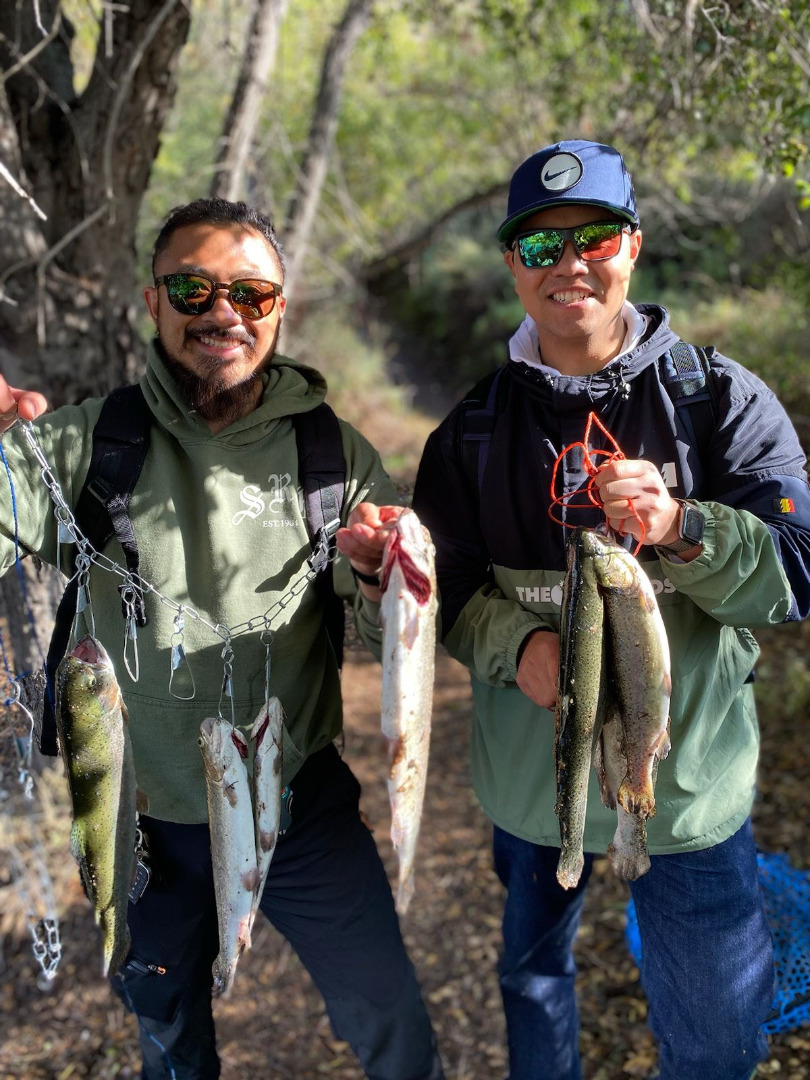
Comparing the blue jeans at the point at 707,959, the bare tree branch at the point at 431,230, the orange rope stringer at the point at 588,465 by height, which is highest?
the bare tree branch at the point at 431,230

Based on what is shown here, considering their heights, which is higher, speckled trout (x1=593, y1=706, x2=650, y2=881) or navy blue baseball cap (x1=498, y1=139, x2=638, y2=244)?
navy blue baseball cap (x1=498, y1=139, x2=638, y2=244)

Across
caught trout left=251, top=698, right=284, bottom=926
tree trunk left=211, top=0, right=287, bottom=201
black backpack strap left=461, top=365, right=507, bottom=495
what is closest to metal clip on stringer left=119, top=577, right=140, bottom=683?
caught trout left=251, top=698, right=284, bottom=926

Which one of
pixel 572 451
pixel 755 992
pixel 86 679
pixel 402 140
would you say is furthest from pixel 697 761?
pixel 402 140

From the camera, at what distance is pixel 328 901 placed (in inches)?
114

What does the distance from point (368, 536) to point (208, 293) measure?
1.08m

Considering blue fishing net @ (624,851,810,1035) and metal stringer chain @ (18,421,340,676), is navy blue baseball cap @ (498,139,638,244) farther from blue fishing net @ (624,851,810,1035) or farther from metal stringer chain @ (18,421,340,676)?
blue fishing net @ (624,851,810,1035)

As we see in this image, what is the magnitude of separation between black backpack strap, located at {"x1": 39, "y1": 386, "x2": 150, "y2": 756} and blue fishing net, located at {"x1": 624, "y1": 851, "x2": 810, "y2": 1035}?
2557 mm

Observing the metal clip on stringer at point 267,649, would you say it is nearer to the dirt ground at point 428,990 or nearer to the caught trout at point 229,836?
the caught trout at point 229,836

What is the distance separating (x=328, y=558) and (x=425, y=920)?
3.18 m

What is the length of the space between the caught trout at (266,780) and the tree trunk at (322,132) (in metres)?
5.58

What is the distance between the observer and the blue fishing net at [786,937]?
11.7ft

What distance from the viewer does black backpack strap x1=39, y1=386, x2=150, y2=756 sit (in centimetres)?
261

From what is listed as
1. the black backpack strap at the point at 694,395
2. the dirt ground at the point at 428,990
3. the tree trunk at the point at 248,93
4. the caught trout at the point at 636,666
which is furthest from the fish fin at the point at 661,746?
the tree trunk at the point at 248,93

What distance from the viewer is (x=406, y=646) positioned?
79.6 inches
